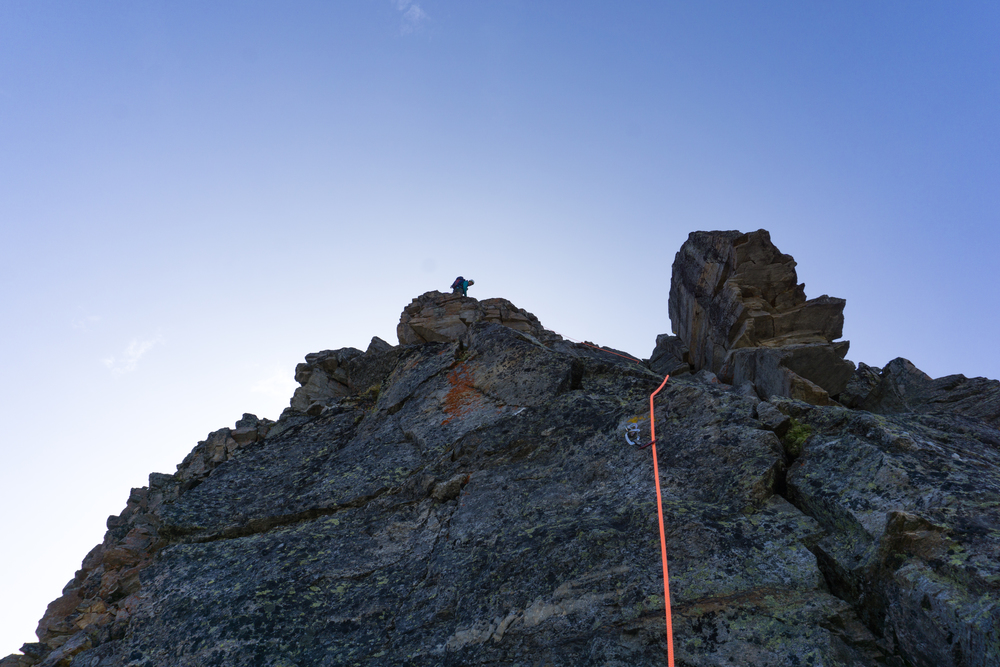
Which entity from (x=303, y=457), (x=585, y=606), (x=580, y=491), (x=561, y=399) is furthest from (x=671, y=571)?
(x=303, y=457)

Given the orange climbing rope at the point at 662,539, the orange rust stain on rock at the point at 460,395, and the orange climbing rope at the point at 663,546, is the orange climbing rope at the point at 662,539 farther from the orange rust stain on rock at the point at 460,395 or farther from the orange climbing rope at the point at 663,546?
the orange rust stain on rock at the point at 460,395

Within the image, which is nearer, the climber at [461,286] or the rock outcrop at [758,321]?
the rock outcrop at [758,321]

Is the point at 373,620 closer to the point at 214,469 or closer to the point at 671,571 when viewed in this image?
the point at 671,571

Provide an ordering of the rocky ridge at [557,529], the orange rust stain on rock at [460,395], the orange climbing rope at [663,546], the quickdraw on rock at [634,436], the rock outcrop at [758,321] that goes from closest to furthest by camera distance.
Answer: the orange climbing rope at [663,546] → the rocky ridge at [557,529] → the quickdraw on rock at [634,436] → the orange rust stain on rock at [460,395] → the rock outcrop at [758,321]

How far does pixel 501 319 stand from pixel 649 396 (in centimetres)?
1080

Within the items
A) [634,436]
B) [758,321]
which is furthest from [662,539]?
[758,321]

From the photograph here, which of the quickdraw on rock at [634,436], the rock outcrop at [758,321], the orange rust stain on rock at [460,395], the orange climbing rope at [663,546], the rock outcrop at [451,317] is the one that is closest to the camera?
the orange climbing rope at [663,546]

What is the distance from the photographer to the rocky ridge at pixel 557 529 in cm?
963

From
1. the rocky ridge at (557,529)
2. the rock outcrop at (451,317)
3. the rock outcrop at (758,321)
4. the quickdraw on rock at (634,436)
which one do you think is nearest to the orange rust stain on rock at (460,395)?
the rocky ridge at (557,529)

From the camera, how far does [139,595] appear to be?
1420cm

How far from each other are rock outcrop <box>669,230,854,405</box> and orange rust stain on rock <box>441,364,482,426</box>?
9.67 meters

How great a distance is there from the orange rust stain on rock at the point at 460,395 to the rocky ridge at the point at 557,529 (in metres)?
0.09

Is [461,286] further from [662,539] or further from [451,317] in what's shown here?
[662,539]

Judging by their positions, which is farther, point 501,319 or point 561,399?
point 501,319
